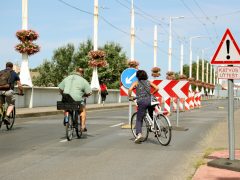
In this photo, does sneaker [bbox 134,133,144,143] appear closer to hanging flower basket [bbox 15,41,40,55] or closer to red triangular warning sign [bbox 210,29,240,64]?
red triangular warning sign [bbox 210,29,240,64]

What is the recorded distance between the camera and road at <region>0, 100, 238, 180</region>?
7.36 meters

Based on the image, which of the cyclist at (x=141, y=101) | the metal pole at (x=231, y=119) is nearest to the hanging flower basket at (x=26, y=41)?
the cyclist at (x=141, y=101)

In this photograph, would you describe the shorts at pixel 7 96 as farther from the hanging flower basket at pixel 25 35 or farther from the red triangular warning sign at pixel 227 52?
the hanging flower basket at pixel 25 35

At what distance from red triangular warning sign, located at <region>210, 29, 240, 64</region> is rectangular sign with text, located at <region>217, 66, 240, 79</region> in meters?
0.10

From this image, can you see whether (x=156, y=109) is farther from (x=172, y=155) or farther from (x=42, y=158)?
(x=42, y=158)

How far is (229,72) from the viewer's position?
7.97m

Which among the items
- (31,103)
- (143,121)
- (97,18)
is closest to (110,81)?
(97,18)

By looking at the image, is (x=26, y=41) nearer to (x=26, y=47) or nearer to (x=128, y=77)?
(x=26, y=47)

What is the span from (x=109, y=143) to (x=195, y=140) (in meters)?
2.27

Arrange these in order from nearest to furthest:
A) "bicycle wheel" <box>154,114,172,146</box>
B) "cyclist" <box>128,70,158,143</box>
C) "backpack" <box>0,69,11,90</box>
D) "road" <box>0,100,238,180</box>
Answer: "road" <box>0,100,238,180</box> → "bicycle wheel" <box>154,114,172,146</box> → "cyclist" <box>128,70,158,143</box> → "backpack" <box>0,69,11,90</box>

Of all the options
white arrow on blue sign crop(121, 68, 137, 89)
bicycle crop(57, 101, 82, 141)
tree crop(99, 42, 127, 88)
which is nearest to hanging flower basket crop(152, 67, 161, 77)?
tree crop(99, 42, 127, 88)

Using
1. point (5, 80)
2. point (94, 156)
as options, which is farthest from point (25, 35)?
point (94, 156)

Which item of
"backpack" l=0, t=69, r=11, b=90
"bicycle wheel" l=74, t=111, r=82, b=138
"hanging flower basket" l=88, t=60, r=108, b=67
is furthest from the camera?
"hanging flower basket" l=88, t=60, r=108, b=67

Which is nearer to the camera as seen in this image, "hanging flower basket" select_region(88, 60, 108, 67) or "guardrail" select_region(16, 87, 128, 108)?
"guardrail" select_region(16, 87, 128, 108)
